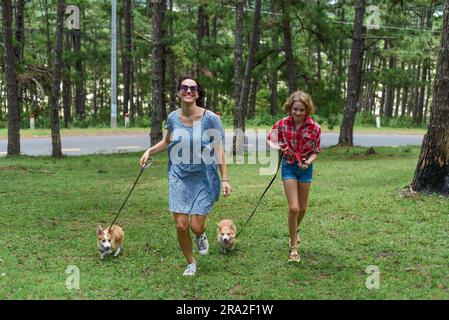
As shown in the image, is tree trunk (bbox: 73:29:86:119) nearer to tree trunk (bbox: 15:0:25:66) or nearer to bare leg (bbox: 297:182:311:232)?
tree trunk (bbox: 15:0:25:66)

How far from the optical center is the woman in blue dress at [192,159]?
17.1ft

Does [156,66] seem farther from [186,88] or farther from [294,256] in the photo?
[294,256]

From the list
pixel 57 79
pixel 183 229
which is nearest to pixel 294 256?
pixel 183 229

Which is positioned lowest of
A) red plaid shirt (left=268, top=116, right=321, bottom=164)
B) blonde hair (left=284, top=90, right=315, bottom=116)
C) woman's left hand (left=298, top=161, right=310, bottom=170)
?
woman's left hand (left=298, top=161, right=310, bottom=170)

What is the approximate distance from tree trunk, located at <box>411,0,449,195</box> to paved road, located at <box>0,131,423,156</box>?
9045 mm

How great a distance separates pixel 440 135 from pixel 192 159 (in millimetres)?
4818

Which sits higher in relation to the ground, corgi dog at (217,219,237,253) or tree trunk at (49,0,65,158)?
tree trunk at (49,0,65,158)

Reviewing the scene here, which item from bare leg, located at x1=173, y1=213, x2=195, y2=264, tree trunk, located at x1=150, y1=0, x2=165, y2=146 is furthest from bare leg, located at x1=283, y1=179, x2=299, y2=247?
tree trunk, located at x1=150, y1=0, x2=165, y2=146

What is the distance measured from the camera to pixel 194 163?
524 cm

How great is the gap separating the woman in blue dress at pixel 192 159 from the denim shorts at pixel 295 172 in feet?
2.67

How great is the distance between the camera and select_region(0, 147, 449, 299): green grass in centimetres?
503

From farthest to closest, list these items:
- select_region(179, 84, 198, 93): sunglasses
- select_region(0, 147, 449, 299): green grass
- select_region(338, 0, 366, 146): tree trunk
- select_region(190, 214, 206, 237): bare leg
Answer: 1. select_region(338, 0, 366, 146): tree trunk
2. select_region(190, 214, 206, 237): bare leg
3. select_region(179, 84, 198, 93): sunglasses
4. select_region(0, 147, 449, 299): green grass

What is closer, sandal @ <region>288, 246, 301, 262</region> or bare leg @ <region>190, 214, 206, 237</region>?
bare leg @ <region>190, 214, 206, 237</region>

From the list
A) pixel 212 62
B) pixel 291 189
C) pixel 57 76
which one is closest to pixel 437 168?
pixel 291 189
